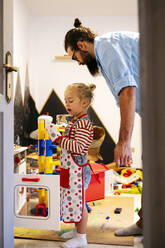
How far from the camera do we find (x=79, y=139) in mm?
1460

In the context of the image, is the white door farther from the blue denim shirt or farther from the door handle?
the blue denim shirt

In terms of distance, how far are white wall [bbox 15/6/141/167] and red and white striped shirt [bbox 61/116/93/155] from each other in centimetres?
188

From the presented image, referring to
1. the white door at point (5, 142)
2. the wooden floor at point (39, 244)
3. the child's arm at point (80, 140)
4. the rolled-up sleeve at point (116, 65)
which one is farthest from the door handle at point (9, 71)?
the wooden floor at point (39, 244)

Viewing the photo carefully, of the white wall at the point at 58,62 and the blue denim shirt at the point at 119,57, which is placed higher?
the white wall at the point at 58,62

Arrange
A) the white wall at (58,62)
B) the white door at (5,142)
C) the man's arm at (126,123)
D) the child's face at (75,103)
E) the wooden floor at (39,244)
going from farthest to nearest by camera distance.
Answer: the white wall at (58,62) → the child's face at (75,103) → the wooden floor at (39,244) → the man's arm at (126,123) → the white door at (5,142)

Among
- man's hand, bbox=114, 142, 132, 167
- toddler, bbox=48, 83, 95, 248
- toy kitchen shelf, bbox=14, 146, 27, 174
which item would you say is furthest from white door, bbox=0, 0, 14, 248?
toy kitchen shelf, bbox=14, 146, 27, 174

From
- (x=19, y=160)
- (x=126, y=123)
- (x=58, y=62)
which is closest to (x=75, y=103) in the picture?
(x=126, y=123)

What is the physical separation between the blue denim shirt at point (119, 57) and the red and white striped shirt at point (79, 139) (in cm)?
38

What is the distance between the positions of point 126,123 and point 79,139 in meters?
0.42

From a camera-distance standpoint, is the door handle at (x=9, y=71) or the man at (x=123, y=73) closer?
the door handle at (x=9, y=71)

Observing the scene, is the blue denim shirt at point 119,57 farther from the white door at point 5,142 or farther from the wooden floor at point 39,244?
the wooden floor at point 39,244

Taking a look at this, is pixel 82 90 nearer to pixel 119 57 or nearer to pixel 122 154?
pixel 119 57

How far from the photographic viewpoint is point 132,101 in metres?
1.11

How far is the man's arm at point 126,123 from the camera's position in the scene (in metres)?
1.10
